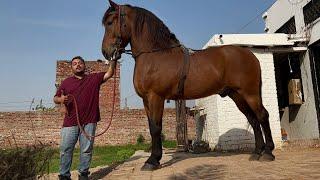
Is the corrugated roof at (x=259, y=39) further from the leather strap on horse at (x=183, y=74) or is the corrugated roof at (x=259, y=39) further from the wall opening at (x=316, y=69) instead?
the leather strap on horse at (x=183, y=74)

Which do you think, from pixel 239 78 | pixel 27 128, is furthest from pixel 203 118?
pixel 27 128

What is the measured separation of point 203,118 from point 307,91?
2983 mm

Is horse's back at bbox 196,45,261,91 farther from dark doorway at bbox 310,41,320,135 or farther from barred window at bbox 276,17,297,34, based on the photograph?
barred window at bbox 276,17,297,34

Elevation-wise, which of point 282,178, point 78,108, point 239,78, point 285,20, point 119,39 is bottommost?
point 282,178

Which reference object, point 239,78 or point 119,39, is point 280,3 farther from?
point 119,39

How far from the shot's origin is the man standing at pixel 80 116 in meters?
4.66

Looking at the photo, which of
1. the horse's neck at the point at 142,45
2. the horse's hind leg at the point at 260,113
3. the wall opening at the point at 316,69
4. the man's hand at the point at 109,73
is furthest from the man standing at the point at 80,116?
the wall opening at the point at 316,69

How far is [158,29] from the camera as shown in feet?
18.4

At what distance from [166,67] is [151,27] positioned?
0.69 meters

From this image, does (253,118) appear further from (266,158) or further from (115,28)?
(115,28)

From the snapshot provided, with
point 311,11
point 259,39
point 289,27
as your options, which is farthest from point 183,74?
point 289,27

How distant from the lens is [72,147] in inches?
186

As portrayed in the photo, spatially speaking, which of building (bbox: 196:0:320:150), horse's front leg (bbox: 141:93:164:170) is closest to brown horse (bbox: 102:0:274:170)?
horse's front leg (bbox: 141:93:164:170)

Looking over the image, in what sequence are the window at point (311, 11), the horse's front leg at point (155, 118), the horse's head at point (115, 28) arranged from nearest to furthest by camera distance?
the horse's front leg at point (155, 118), the horse's head at point (115, 28), the window at point (311, 11)
